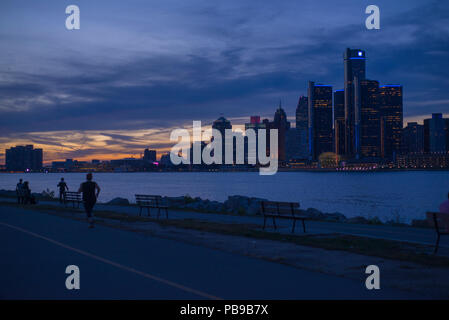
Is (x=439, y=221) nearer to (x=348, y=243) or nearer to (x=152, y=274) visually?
(x=348, y=243)

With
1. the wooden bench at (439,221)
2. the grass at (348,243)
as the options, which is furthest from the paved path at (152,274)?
the wooden bench at (439,221)

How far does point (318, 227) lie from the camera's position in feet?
55.5

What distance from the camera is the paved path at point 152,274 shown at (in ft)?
23.7

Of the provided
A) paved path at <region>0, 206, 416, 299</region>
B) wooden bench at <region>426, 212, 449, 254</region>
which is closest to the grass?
wooden bench at <region>426, 212, 449, 254</region>

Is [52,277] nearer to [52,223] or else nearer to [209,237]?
[209,237]

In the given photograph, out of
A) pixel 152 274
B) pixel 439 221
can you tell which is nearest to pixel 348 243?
pixel 439 221

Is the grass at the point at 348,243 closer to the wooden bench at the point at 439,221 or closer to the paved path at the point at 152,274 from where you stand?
the wooden bench at the point at 439,221

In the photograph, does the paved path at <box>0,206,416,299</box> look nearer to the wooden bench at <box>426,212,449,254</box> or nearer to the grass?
the grass

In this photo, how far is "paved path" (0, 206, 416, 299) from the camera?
7.22 meters

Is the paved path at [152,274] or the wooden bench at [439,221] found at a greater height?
the wooden bench at [439,221]
